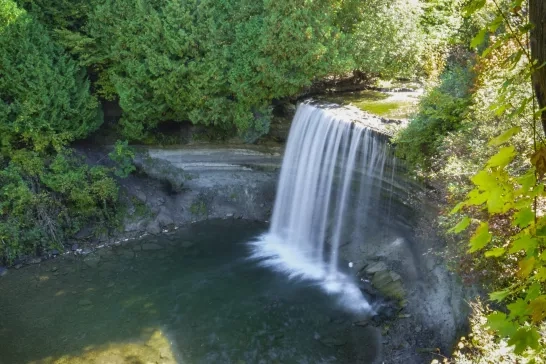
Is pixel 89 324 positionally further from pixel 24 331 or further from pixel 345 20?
pixel 345 20

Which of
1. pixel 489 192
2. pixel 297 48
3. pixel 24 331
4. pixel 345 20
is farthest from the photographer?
pixel 345 20

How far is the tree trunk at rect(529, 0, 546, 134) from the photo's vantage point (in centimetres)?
252

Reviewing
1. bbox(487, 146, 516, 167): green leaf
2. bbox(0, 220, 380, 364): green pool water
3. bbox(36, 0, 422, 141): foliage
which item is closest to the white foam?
bbox(0, 220, 380, 364): green pool water

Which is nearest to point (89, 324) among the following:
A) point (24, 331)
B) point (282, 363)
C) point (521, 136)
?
point (24, 331)

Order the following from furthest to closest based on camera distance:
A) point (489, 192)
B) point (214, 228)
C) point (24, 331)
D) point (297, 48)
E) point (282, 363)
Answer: point (214, 228)
point (297, 48)
point (24, 331)
point (282, 363)
point (489, 192)

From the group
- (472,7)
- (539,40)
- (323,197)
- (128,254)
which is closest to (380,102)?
(323,197)

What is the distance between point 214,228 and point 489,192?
1539 cm

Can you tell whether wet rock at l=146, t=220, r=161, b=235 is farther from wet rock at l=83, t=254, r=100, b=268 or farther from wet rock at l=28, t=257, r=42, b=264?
wet rock at l=28, t=257, r=42, b=264

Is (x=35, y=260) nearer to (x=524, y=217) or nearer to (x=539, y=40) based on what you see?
(x=524, y=217)

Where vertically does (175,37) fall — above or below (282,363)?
above

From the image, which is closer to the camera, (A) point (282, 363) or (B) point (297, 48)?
(A) point (282, 363)

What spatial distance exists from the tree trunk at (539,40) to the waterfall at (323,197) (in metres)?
9.92

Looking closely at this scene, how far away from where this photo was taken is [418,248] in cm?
1207

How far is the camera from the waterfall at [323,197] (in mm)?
13133
